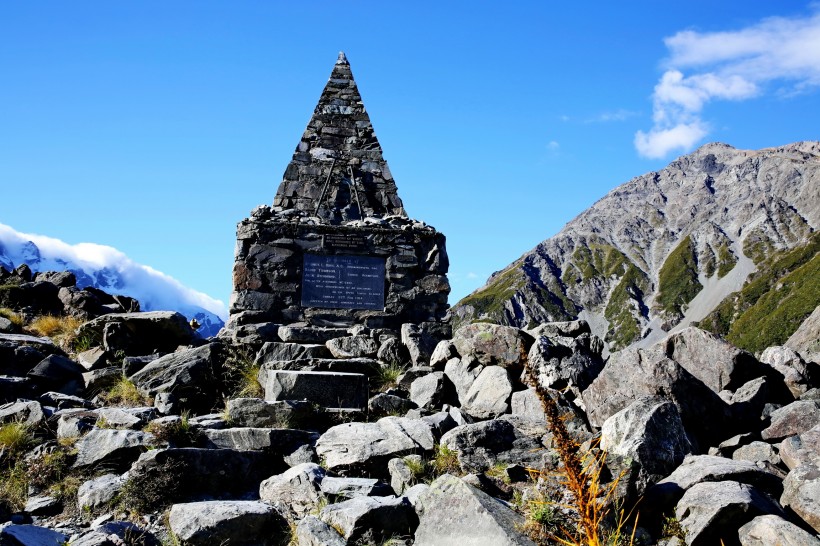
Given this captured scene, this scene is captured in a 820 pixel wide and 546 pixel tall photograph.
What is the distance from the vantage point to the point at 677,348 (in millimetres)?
8953

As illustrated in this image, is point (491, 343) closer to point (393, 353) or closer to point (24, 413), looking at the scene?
point (393, 353)

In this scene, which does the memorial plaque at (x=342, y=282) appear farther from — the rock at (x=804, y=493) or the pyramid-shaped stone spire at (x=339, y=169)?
the rock at (x=804, y=493)

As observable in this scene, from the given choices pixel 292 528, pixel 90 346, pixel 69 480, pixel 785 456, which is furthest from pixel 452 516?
pixel 90 346

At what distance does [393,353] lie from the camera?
1176 cm

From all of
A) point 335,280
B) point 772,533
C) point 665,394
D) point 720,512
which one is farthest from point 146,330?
point 772,533

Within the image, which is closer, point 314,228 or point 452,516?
point 452,516

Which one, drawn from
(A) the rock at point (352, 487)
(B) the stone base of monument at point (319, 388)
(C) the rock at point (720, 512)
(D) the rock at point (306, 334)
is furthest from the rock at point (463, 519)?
(D) the rock at point (306, 334)

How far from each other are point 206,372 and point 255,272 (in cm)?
311

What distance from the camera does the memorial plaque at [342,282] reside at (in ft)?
43.8

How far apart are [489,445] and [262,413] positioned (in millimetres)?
3148

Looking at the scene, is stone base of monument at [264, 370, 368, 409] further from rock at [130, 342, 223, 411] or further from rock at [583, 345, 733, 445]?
rock at [583, 345, 733, 445]

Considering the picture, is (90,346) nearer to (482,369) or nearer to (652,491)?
(482,369)

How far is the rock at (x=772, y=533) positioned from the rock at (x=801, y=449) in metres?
1.20

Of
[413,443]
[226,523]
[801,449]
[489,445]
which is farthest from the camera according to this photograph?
[413,443]
